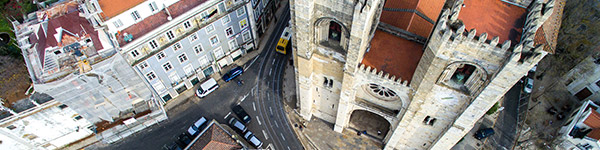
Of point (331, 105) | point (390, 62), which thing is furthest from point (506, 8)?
point (331, 105)

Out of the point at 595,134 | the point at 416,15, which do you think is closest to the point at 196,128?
the point at 416,15

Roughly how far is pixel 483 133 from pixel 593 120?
46.6ft

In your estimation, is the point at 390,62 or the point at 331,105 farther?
the point at 331,105

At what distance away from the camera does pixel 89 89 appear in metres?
48.1

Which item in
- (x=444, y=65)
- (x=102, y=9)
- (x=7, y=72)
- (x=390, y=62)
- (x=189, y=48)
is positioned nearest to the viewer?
(x=444, y=65)

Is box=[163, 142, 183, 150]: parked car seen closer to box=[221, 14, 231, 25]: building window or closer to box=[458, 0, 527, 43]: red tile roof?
box=[221, 14, 231, 25]: building window

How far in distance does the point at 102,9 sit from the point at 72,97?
12.8 meters

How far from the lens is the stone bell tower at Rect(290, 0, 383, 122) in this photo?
32.7 meters

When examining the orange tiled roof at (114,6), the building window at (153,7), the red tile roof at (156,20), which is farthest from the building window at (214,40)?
the orange tiled roof at (114,6)

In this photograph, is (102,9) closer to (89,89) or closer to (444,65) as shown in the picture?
(89,89)

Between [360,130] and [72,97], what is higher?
[72,97]

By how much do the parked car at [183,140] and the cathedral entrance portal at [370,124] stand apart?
1048 inches

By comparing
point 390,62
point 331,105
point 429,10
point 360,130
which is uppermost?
point 429,10

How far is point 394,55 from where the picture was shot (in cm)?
3997
